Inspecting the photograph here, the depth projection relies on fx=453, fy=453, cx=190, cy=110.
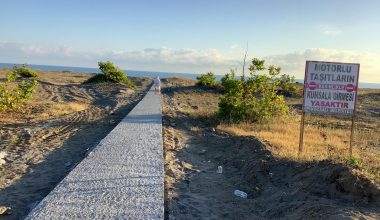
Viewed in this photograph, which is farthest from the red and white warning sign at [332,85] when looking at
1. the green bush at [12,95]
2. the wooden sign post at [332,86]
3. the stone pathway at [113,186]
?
the green bush at [12,95]

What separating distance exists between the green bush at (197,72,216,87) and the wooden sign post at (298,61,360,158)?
95.9 feet

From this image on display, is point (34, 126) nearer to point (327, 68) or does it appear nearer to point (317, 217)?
point (327, 68)

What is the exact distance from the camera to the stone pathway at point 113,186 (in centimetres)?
591

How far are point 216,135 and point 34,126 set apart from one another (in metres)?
5.85

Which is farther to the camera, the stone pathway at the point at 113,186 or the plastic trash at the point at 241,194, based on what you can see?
the plastic trash at the point at 241,194

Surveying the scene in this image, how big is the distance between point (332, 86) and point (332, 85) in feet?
0.07

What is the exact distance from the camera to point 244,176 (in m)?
8.90

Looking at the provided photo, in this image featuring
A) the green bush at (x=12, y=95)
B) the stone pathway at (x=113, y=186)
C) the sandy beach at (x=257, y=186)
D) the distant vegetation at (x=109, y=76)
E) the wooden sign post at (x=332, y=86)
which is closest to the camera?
the stone pathway at (x=113, y=186)

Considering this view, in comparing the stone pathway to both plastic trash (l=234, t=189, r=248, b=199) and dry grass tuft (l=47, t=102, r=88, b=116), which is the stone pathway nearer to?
plastic trash (l=234, t=189, r=248, b=199)

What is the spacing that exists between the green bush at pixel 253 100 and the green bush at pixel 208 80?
21.0 metres

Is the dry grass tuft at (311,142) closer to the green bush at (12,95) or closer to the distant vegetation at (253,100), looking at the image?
the distant vegetation at (253,100)

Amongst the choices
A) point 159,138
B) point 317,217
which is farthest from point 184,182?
point 159,138


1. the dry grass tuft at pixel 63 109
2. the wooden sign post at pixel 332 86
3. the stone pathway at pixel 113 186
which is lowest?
the dry grass tuft at pixel 63 109

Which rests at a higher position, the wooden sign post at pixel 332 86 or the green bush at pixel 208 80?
the wooden sign post at pixel 332 86
